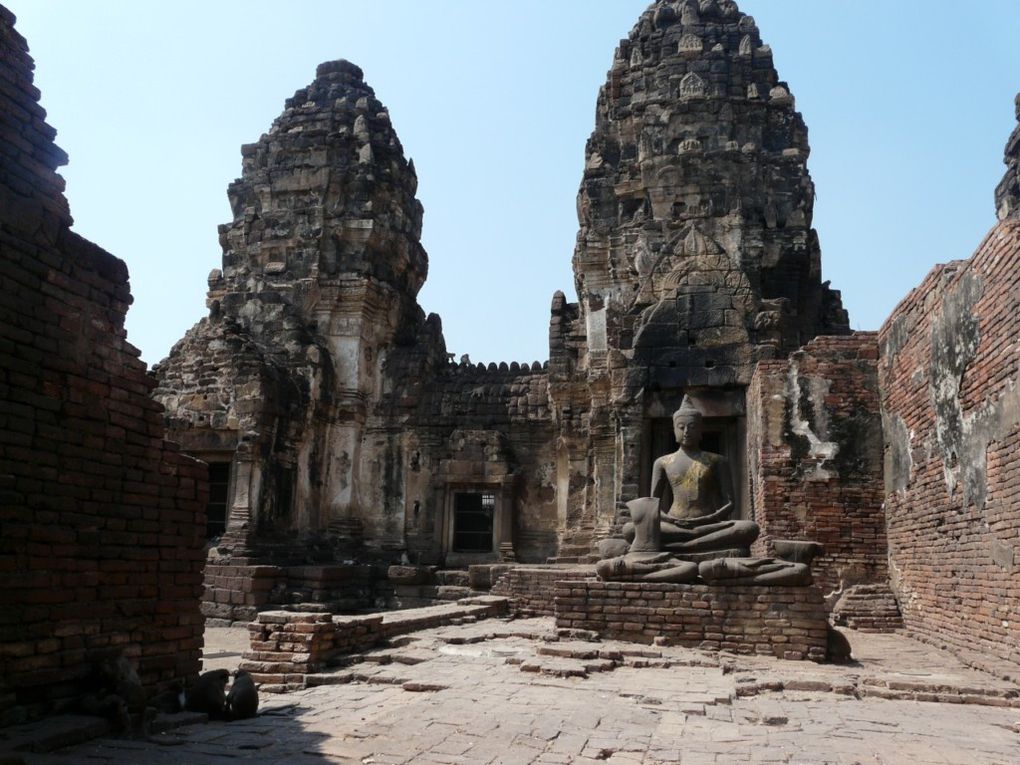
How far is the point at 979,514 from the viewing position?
9141 millimetres

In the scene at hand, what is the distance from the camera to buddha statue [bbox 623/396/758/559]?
413 inches

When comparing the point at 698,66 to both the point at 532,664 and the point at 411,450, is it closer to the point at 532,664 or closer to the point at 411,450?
the point at 411,450

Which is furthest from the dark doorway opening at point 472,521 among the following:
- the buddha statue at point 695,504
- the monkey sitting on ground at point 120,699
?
the monkey sitting on ground at point 120,699

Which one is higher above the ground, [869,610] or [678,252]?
[678,252]

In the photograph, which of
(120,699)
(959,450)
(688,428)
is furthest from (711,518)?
(120,699)

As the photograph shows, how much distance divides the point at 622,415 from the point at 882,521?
4.06 m

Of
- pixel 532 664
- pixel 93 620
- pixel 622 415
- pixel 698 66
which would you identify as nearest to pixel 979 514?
pixel 532 664

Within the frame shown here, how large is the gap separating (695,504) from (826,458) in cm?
281

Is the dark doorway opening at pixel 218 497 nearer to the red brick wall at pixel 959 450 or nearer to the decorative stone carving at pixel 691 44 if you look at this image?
the red brick wall at pixel 959 450

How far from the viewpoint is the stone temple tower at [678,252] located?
1437 cm

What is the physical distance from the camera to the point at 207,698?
6082 mm

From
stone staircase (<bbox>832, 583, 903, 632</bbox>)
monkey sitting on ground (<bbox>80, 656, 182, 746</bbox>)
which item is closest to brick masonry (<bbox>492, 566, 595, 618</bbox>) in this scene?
stone staircase (<bbox>832, 583, 903, 632</bbox>)

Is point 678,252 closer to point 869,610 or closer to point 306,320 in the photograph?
point 869,610

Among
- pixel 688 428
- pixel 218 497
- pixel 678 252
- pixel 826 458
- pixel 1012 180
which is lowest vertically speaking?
pixel 218 497
